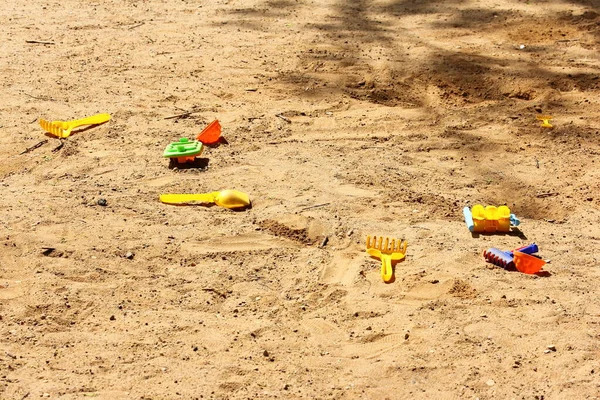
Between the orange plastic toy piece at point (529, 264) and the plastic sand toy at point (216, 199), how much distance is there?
1443mm

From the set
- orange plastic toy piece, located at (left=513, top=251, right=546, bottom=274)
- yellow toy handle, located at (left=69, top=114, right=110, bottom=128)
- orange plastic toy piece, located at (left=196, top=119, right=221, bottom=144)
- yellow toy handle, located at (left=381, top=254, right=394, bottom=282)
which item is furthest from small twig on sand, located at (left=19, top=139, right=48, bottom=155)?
orange plastic toy piece, located at (left=513, top=251, right=546, bottom=274)

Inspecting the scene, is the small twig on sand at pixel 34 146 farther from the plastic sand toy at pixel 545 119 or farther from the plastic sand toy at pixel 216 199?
the plastic sand toy at pixel 545 119

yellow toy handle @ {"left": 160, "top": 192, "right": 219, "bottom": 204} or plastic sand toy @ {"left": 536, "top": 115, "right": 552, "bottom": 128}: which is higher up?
plastic sand toy @ {"left": 536, "top": 115, "right": 552, "bottom": 128}

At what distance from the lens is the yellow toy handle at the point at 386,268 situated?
359cm

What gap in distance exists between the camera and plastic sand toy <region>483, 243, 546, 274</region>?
3.68 metres

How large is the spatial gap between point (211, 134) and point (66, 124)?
0.96 meters

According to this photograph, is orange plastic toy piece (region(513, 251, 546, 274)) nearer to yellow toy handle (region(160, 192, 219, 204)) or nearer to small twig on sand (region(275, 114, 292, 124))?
yellow toy handle (region(160, 192, 219, 204))

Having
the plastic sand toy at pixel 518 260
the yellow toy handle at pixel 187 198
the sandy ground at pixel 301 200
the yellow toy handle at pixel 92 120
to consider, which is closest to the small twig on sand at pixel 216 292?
the sandy ground at pixel 301 200

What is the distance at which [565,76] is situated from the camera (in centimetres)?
588

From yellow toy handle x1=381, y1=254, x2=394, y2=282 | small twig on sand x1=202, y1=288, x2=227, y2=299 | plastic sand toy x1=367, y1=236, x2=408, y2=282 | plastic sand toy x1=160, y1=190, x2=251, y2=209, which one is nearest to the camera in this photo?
small twig on sand x1=202, y1=288, x2=227, y2=299

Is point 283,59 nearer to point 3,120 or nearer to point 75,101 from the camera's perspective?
point 75,101

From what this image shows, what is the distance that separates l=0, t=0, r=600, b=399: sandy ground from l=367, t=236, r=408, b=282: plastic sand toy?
0.05m

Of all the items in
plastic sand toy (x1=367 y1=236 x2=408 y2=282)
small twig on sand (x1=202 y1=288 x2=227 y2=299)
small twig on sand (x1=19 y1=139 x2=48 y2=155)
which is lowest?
small twig on sand (x1=202 y1=288 x2=227 y2=299)

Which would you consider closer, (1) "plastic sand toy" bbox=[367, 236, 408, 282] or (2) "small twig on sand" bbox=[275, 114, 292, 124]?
(1) "plastic sand toy" bbox=[367, 236, 408, 282]
